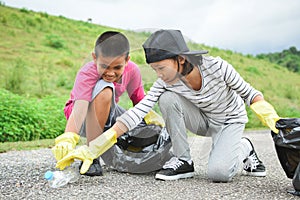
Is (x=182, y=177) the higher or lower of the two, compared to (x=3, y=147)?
higher

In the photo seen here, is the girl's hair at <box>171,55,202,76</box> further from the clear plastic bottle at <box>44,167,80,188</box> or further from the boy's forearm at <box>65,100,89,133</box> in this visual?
the clear plastic bottle at <box>44,167,80,188</box>

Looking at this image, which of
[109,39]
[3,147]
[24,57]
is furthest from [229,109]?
[24,57]

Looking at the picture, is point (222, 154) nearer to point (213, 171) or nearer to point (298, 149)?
point (213, 171)

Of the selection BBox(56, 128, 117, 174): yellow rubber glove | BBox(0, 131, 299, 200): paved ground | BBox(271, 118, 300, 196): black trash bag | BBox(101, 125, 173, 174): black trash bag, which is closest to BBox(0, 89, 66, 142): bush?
BBox(0, 131, 299, 200): paved ground

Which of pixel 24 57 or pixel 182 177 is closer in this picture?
pixel 182 177

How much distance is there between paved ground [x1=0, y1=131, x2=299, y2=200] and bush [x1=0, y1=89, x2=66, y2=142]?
7.51 ft

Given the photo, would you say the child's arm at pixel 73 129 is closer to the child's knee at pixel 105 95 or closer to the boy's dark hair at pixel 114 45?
the child's knee at pixel 105 95

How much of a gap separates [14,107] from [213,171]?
3.74 m

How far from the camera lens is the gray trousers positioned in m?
3.03

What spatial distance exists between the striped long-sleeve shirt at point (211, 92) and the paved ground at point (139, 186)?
1.02ft

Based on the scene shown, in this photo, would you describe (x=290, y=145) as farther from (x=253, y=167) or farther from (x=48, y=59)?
(x=48, y=59)

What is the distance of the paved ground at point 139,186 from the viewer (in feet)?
8.54

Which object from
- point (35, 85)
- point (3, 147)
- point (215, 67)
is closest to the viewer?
point (215, 67)

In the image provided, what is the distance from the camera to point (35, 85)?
8828mm
